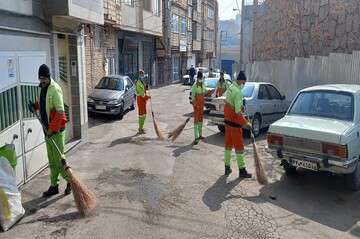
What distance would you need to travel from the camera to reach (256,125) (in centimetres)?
1128

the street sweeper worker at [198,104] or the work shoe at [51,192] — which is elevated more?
the street sweeper worker at [198,104]

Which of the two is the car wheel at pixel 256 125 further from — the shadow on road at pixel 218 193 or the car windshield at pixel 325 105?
the shadow on road at pixel 218 193

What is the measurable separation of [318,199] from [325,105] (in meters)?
1.90

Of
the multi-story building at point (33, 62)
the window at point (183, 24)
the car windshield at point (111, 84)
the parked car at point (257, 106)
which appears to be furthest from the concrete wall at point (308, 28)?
→ the window at point (183, 24)

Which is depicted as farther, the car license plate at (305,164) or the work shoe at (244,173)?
the work shoe at (244,173)

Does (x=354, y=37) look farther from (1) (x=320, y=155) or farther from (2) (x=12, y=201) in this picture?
(2) (x=12, y=201)

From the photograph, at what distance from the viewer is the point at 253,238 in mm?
4855

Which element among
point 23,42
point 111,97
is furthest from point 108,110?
point 23,42

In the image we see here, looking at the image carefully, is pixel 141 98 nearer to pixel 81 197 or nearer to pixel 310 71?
pixel 310 71

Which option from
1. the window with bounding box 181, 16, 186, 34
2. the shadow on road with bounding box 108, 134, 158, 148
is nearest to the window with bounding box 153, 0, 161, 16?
the window with bounding box 181, 16, 186, 34

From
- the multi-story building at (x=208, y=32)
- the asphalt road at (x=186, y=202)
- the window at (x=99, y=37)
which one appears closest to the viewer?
the asphalt road at (x=186, y=202)

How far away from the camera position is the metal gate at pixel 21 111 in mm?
6031

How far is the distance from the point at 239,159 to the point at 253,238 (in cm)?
250

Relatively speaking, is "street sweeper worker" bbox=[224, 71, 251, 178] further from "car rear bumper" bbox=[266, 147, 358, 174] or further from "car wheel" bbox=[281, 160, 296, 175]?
"car rear bumper" bbox=[266, 147, 358, 174]
